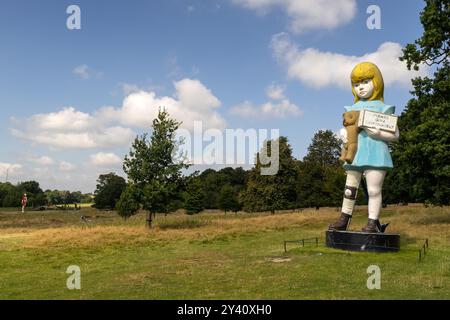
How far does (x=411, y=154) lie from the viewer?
2578 centimetres

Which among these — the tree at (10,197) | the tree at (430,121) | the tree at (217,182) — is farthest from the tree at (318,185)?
the tree at (10,197)

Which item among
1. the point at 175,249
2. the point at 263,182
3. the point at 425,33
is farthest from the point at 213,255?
the point at 263,182

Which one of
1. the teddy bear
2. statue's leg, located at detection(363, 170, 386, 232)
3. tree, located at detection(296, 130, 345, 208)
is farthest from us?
tree, located at detection(296, 130, 345, 208)

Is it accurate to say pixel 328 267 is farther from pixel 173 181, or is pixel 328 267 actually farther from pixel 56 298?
pixel 173 181

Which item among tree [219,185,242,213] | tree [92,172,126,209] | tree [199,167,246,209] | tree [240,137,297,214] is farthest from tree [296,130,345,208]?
tree [92,172,126,209]

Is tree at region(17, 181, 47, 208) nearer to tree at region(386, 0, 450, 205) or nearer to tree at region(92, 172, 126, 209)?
tree at region(92, 172, 126, 209)

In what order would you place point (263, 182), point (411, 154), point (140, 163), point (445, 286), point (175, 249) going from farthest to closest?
point (263, 182) → point (140, 163) → point (411, 154) → point (175, 249) → point (445, 286)

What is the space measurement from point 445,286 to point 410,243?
27.6 feet

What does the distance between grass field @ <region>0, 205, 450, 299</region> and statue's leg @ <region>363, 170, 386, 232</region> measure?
1402mm

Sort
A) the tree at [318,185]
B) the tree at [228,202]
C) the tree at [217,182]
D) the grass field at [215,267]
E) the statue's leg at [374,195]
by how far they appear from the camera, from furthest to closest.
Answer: the tree at [217,182]
the tree at [228,202]
the tree at [318,185]
the statue's leg at [374,195]
the grass field at [215,267]

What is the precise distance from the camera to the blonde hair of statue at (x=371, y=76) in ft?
60.1

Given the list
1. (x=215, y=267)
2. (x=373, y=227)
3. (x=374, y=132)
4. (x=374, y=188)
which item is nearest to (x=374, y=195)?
(x=374, y=188)

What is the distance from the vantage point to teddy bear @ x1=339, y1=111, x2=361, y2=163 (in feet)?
59.7

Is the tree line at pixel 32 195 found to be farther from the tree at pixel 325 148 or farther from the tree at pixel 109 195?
the tree at pixel 325 148
